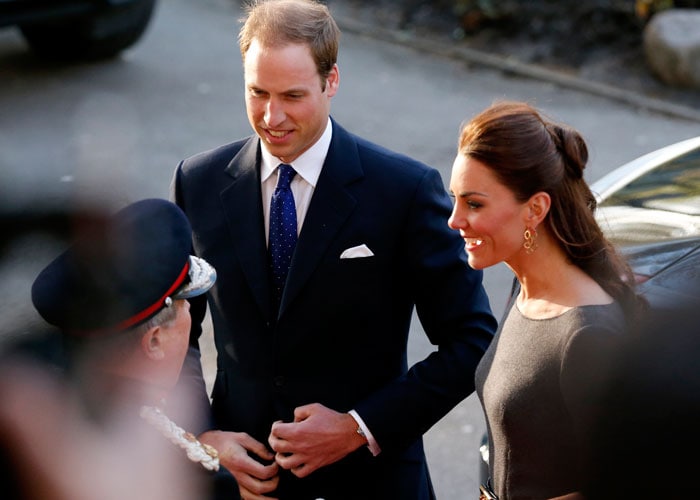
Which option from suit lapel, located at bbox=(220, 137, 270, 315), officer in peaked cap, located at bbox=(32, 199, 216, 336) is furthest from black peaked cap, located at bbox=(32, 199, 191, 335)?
suit lapel, located at bbox=(220, 137, 270, 315)

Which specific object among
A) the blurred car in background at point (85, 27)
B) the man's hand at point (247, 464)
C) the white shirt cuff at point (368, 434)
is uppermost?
the white shirt cuff at point (368, 434)

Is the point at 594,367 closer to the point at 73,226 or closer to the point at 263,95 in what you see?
the point at 263,95

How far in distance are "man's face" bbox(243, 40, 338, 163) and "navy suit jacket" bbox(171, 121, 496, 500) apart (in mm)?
125

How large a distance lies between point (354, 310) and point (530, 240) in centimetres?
53

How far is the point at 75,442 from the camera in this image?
1719 millimetres

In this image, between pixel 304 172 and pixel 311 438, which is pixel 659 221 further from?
pixel 311 438

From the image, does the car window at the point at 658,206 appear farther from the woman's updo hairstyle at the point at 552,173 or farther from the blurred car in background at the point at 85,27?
the blurred car in background at the point at 85,27

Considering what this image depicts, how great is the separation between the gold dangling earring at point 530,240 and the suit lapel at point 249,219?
0.70 meters

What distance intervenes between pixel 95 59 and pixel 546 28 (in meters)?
4.24

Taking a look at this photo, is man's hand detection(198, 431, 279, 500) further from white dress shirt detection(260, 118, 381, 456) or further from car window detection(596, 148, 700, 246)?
car window detection(596, 148, 700, 246)

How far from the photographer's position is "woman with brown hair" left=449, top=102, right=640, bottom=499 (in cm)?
232

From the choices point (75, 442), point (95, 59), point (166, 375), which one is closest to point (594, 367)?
point (166, 375)

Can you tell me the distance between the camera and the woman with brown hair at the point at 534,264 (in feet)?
7.60

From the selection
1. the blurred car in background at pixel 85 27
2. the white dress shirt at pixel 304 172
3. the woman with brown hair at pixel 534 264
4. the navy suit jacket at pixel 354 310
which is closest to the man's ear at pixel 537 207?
the woman with brown hair at pixel 534 264
